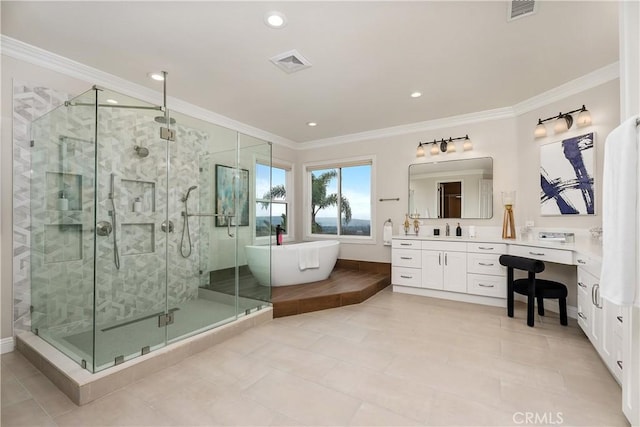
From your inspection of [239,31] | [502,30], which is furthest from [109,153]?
[502,30]

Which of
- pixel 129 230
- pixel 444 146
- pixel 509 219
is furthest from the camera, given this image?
pixel 444 146

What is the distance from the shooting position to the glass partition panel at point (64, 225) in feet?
7.14

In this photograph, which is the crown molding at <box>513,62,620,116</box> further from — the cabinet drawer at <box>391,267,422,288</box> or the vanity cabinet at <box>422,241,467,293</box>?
the cabinet drawer at <box>391,267,422,288</box>

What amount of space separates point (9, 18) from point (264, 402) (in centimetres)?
327

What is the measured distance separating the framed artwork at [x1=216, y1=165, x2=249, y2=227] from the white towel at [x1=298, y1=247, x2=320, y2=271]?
102 cm

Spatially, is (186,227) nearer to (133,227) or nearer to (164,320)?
(133,227)

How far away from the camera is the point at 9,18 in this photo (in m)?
2.11

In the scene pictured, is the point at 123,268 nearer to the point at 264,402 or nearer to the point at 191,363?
the point at 191,363

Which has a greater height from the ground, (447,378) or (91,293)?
(91,293)

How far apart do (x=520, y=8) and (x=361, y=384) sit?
9.30 feet

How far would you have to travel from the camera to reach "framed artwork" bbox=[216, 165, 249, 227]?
327 cm

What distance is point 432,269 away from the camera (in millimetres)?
3977

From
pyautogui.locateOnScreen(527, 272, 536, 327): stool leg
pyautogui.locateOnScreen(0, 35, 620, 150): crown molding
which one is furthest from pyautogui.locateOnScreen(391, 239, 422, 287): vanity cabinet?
pyautogui.locateOnScreen(0, 35, 620, 150): crown molding

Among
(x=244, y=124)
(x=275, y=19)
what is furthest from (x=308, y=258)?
(x=275, y=19)
